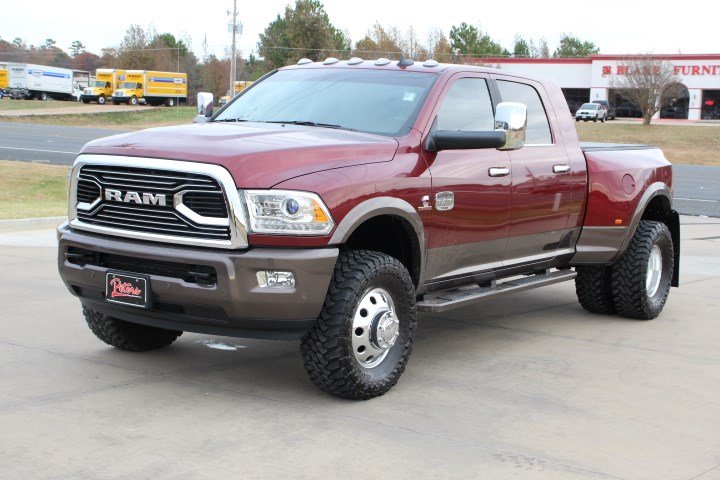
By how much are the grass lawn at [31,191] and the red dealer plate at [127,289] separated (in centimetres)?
800

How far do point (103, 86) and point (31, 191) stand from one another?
65219 millimetres

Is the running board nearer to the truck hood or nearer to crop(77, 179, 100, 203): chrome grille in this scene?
the truck hood

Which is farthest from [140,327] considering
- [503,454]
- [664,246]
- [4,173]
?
[4,173]

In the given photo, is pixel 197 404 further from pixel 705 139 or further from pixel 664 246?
pixel 705 139

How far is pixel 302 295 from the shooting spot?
5.16 meters

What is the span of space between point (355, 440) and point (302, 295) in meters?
0.80

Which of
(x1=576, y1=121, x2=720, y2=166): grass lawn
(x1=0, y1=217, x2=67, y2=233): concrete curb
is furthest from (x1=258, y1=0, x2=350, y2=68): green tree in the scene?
(x1=0, y1=217, x2=67, y2=233): concrete curb

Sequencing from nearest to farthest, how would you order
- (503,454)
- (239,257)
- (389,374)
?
(503,454) → (239,257) → (389,374)

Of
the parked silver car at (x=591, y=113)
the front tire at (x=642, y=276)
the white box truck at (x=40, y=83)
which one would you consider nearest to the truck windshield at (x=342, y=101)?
the front tire at (x=642, y=276)

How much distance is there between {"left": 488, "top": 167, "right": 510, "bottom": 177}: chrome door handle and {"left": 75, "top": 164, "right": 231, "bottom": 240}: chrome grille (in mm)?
2140

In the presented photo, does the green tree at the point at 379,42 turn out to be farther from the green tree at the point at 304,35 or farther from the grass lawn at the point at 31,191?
the grass lawn at the point at 31,191

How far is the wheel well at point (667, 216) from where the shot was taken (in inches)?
344

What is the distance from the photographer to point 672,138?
5112cm

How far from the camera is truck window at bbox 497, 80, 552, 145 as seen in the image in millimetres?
7223
